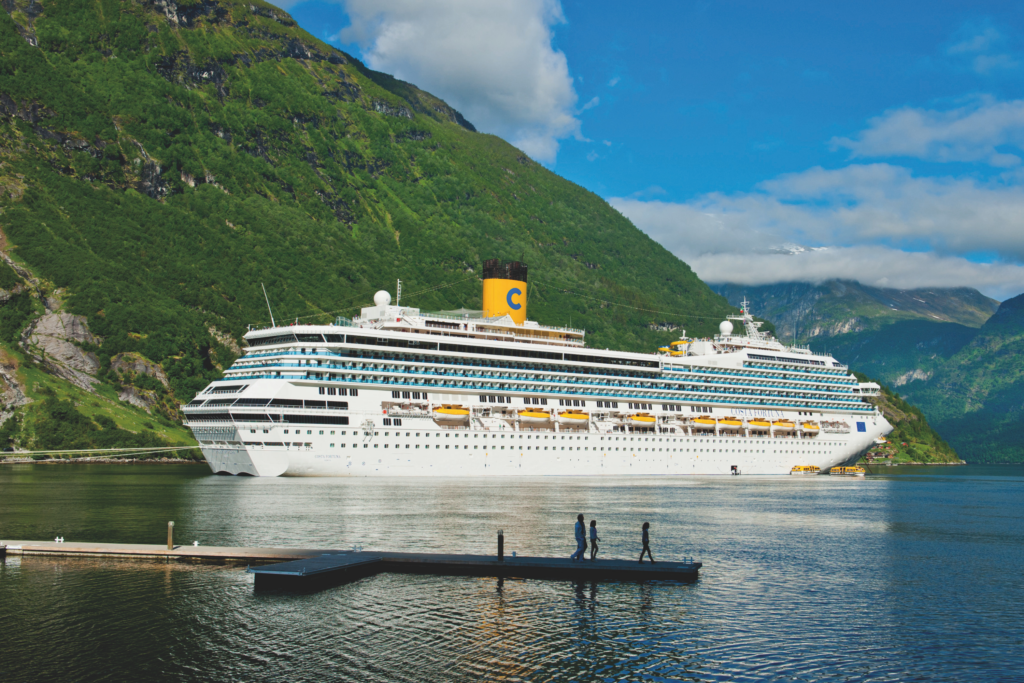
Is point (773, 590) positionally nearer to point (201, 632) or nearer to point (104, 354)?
point (201, 632)

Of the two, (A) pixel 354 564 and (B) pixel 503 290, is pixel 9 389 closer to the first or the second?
(B) pixel 503 290

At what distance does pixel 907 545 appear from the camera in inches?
1601

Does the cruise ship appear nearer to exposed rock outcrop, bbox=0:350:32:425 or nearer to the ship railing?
the ship railing

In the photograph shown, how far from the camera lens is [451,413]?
83375mm

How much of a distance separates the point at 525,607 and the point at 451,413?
2273 inches

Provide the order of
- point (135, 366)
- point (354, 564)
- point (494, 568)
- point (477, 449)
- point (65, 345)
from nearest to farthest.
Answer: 1. point (354, 564)
2. point (494, 568)
3. point (477, 449)
4. point (65, 345)
5. point (135, 366)

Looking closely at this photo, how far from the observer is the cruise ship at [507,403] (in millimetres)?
76125

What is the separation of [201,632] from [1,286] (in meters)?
161

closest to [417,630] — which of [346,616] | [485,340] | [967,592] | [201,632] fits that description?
[346,616]

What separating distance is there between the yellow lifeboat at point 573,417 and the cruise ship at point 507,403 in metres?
0.23

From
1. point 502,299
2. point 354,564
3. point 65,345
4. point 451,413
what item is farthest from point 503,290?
point 65,345

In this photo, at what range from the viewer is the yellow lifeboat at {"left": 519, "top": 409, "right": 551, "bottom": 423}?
89000 millimetres

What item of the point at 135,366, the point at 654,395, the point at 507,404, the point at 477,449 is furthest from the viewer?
the point at 135,366

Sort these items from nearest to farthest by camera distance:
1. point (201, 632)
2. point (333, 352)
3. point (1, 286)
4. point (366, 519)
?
point (201, 632), point (366, 519), point (333, 352), point (1, 286)
